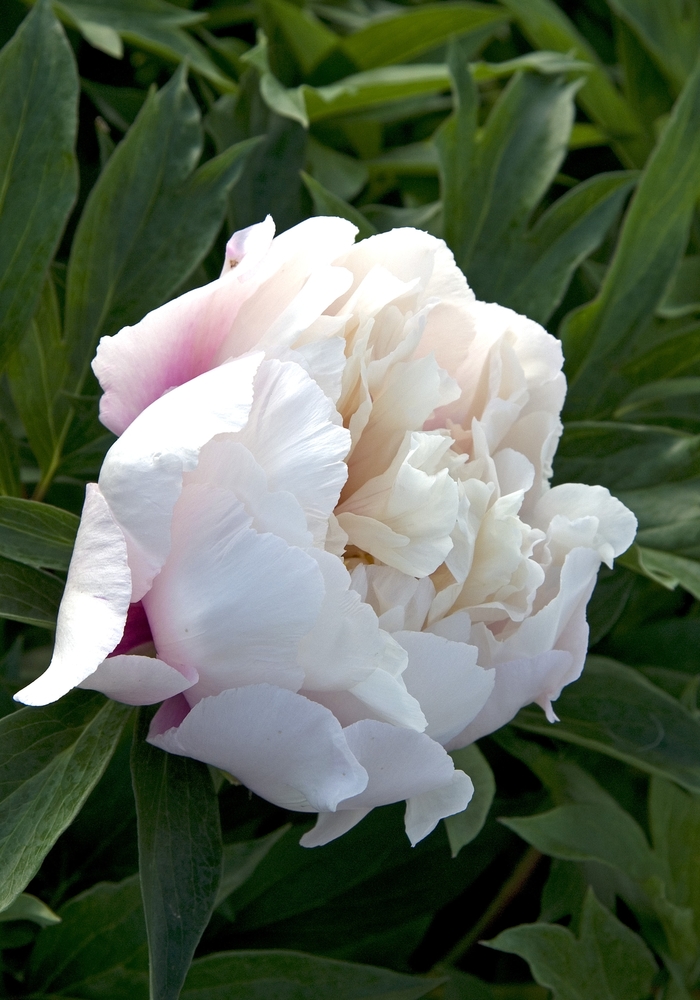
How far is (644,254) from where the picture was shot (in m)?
0.68

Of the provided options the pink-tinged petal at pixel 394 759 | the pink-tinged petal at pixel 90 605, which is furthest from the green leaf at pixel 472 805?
the pink-tinged petal at pixel 90 605

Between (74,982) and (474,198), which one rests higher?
(474,198)

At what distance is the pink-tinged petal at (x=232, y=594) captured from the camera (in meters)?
0.34

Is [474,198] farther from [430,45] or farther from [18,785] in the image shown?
[18,785]

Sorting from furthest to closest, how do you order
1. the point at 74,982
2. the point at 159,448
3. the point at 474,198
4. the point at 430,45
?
the point at 430,45
the point at 474,198
the point at 74,982
the point at 159,448

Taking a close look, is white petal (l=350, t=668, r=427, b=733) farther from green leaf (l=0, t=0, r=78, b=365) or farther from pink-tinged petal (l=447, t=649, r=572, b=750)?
green leaf (l=0, t=0, r=78, b=365)

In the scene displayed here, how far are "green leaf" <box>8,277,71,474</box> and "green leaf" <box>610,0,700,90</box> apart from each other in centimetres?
60

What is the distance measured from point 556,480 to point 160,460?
1.12 ft

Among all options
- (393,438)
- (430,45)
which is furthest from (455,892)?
A: (430,45)

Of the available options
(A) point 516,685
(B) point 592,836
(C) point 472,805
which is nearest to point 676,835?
(B) point 592,836

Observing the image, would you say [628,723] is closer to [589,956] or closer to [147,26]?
[589,956]

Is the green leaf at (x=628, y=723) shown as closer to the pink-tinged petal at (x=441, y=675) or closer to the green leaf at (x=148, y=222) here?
the pink-tinged petal at (x=441, y=675)

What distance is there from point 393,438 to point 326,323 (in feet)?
0.20

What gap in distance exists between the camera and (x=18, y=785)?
0.40 m
